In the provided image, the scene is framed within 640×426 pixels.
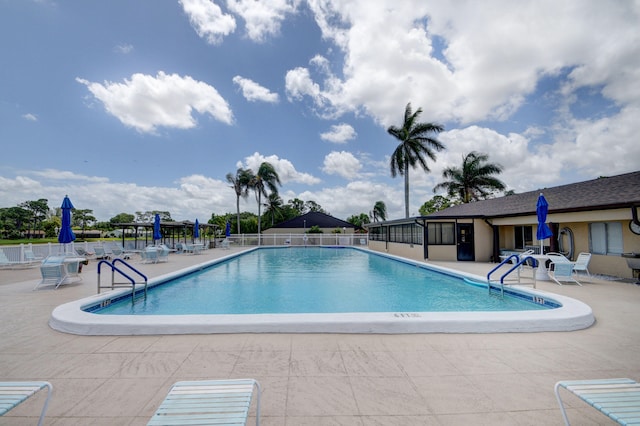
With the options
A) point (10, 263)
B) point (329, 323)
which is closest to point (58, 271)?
point (10, 263)

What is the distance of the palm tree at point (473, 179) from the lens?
2981cm

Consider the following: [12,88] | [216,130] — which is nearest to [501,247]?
[216,130]

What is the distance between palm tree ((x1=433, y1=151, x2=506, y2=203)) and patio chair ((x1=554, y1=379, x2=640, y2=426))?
31704mm

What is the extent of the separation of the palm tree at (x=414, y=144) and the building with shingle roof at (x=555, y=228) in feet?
28.3

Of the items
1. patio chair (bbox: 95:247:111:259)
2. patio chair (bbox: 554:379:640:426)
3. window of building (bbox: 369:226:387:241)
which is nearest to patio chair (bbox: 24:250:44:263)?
Result: patio chair (bbox: 95:247:111:259)

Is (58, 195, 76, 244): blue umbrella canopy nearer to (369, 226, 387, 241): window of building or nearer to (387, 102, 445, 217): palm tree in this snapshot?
(369, 226, 387, 241): window of building

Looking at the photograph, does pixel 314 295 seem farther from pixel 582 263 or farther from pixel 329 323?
pixel 582 263

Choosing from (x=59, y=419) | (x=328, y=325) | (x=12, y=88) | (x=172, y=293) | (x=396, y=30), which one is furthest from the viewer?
(x=12, y=88)

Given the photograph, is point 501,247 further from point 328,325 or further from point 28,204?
point 28,204

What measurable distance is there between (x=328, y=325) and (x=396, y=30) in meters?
11.1

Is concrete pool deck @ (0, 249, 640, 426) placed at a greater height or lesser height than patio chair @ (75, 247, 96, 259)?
lesser

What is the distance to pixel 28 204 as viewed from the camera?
6153cm

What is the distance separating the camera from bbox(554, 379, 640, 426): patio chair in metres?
1.65

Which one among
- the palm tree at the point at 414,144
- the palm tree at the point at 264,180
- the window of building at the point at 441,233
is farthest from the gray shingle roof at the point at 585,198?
the palm tree at the point at 264,180
